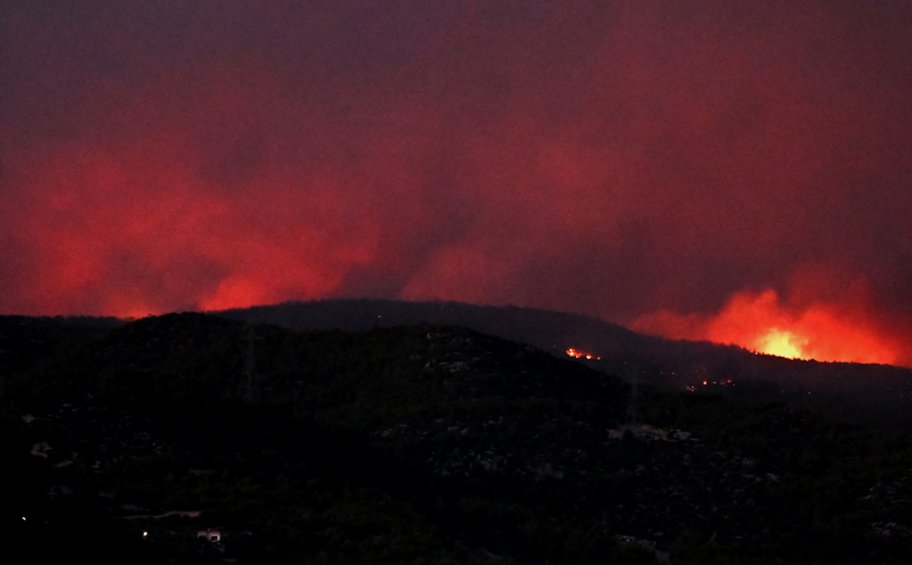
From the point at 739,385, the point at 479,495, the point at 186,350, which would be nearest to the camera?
the point at 479,495

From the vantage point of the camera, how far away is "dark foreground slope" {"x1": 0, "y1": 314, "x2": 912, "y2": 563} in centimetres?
7862

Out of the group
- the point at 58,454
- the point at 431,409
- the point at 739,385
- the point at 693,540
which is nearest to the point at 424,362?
the point at 431,409

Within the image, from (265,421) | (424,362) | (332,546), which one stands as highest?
(424,362)

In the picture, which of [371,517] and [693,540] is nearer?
[371,517]

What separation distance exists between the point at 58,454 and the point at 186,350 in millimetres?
59095

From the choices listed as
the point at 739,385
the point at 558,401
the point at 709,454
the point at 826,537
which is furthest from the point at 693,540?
the point at 739,385

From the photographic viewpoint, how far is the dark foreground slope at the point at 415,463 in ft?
258

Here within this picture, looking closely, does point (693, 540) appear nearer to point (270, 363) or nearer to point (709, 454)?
point (709, 454)

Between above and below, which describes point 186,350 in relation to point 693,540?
above

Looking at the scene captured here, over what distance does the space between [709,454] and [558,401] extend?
42.8ft

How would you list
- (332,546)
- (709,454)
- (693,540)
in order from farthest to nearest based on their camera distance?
(709,454)
(693,540)
(332,546)

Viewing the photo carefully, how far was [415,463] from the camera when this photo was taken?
355 feet

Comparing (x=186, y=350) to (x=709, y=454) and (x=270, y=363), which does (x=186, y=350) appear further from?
(x=709, y=454)

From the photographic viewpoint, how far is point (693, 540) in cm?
9538
